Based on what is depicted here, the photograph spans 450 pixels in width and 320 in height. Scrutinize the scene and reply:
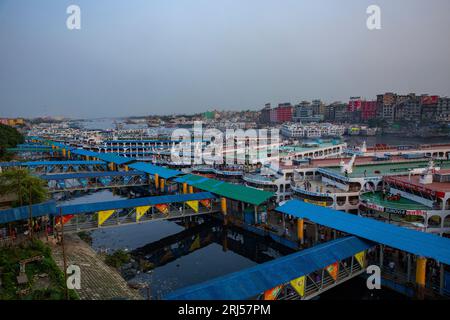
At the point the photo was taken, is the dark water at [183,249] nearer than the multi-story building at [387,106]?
Yes

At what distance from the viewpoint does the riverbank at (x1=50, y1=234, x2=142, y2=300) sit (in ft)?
44.4

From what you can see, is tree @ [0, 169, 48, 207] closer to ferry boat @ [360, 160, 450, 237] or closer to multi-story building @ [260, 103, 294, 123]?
ferry boat @ [360, 160, 450, 237]

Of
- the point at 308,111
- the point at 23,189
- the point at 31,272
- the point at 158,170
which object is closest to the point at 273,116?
the point at 308,111

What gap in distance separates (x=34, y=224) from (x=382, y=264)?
17433 mm

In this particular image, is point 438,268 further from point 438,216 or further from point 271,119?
point 271,119

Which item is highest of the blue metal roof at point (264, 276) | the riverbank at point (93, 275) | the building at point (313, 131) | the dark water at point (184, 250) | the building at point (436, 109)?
the building at point (436, 109)

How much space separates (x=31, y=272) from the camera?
45.1 feet

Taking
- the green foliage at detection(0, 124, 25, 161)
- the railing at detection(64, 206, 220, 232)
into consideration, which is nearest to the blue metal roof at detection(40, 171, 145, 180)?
the railing at detection(64, 206, 220, 232)

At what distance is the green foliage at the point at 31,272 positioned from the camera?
11820mm

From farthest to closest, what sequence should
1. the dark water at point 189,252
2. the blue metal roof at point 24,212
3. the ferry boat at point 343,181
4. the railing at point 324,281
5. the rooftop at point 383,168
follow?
the rooftop at point 383,168
the ferry boat at point 343,181
the blue metal roof at point 24,212
the dark water at point 189,252
the railing at point 324,281

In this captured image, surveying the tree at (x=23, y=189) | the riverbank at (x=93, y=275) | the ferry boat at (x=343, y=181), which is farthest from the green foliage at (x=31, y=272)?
the ferry boat at (x=343, y=181)

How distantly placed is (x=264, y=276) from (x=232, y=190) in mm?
12693

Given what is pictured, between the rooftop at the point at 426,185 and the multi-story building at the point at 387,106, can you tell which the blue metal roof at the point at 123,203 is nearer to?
the rooftop at the point at 426,185

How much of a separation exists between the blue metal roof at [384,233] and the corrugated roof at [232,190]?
259 centimetres
